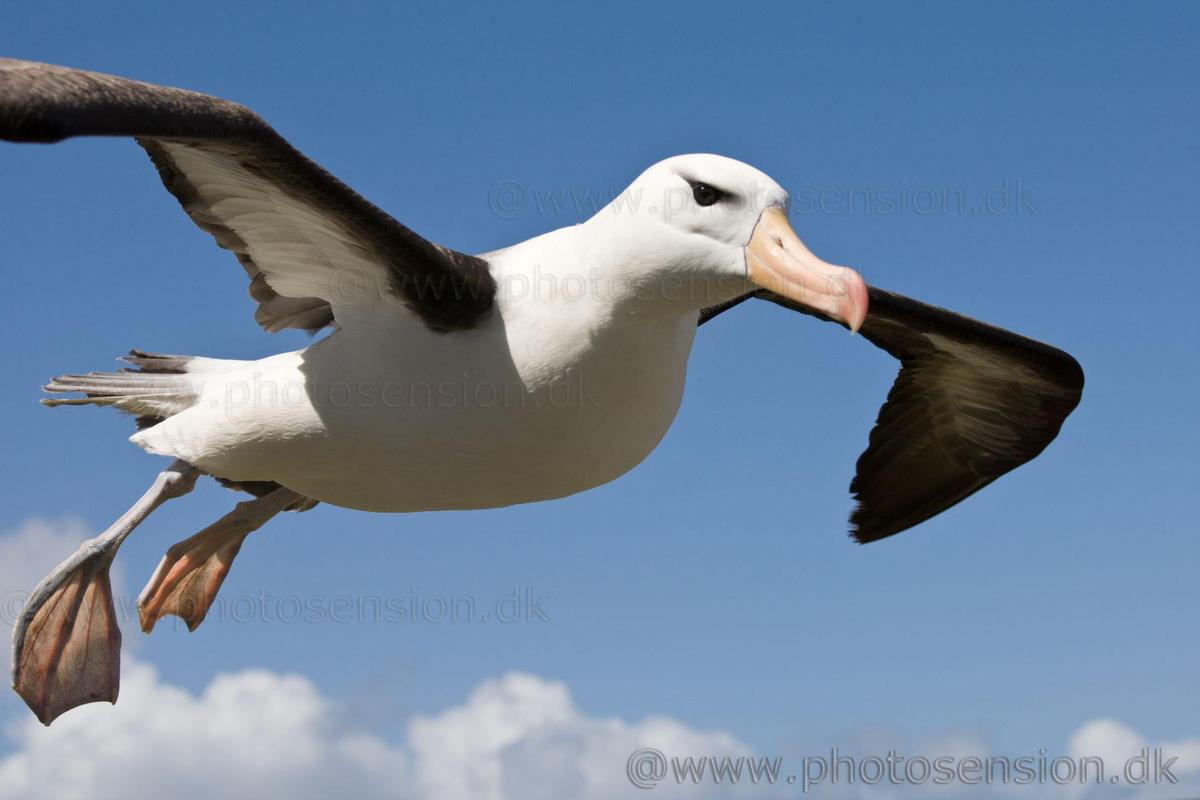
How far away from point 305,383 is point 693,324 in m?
2.14

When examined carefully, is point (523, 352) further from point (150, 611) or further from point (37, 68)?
point (150, 611)

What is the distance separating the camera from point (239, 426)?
820cm

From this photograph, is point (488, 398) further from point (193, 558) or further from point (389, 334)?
point (193, 558)

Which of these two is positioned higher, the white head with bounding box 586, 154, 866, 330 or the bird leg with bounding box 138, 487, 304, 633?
the white head with bounding box 586, 154, 866, 330

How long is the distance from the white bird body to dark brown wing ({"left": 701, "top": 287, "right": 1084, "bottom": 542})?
333 centimetres

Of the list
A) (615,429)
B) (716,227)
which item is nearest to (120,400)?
(615,429)

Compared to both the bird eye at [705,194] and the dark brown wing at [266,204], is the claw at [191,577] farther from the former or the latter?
the bird eye at [705,194]

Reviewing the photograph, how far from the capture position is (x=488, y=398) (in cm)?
739

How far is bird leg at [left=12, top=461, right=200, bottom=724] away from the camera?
938 cm

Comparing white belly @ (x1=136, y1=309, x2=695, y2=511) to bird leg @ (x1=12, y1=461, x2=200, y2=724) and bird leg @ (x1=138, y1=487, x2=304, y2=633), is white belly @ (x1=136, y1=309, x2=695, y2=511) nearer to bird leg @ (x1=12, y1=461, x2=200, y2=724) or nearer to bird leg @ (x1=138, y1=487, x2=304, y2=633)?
bird leg @ (x1=138, y1=487, x2=304, y2=633)

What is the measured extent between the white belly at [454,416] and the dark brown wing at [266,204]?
10.3 inches

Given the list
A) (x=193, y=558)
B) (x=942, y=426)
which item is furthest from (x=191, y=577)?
(x=942, y=426)

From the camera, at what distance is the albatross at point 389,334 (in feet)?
22.0

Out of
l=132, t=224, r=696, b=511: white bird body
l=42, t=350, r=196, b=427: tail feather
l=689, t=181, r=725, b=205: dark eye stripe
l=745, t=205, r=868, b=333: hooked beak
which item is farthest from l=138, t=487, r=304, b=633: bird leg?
l=745, t=205, r=868, b=333: hooked beak
